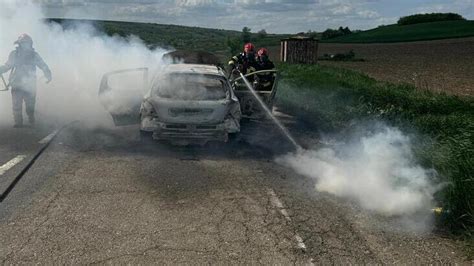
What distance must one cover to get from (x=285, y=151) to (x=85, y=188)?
13.8 ft

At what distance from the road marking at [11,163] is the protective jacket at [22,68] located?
340 cm

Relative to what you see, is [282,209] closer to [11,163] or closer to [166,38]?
[11,163]

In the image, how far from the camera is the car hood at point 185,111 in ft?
28.9

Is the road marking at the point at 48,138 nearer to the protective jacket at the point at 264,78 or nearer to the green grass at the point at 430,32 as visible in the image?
the protective jacket at the point at 264,78

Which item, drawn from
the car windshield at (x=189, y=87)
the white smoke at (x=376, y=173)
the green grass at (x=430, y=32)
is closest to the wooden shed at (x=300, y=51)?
the car windshield at (x=189, y=87)

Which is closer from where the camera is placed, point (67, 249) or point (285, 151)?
point (67, 249)

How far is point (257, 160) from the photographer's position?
850cm

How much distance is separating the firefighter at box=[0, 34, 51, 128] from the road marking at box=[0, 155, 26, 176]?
319 centimetres

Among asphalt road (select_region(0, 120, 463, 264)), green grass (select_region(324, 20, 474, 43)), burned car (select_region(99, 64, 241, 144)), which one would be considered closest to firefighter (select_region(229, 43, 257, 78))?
burned car (select_region(99, 64, 241, 144))

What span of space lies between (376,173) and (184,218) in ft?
10.3

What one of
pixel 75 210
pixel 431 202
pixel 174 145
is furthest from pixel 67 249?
pixel 174 145

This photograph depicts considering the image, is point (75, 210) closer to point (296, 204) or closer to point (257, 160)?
point (296, 204)

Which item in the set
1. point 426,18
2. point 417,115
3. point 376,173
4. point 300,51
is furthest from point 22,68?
point 426,18

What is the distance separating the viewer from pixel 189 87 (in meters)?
9.38
